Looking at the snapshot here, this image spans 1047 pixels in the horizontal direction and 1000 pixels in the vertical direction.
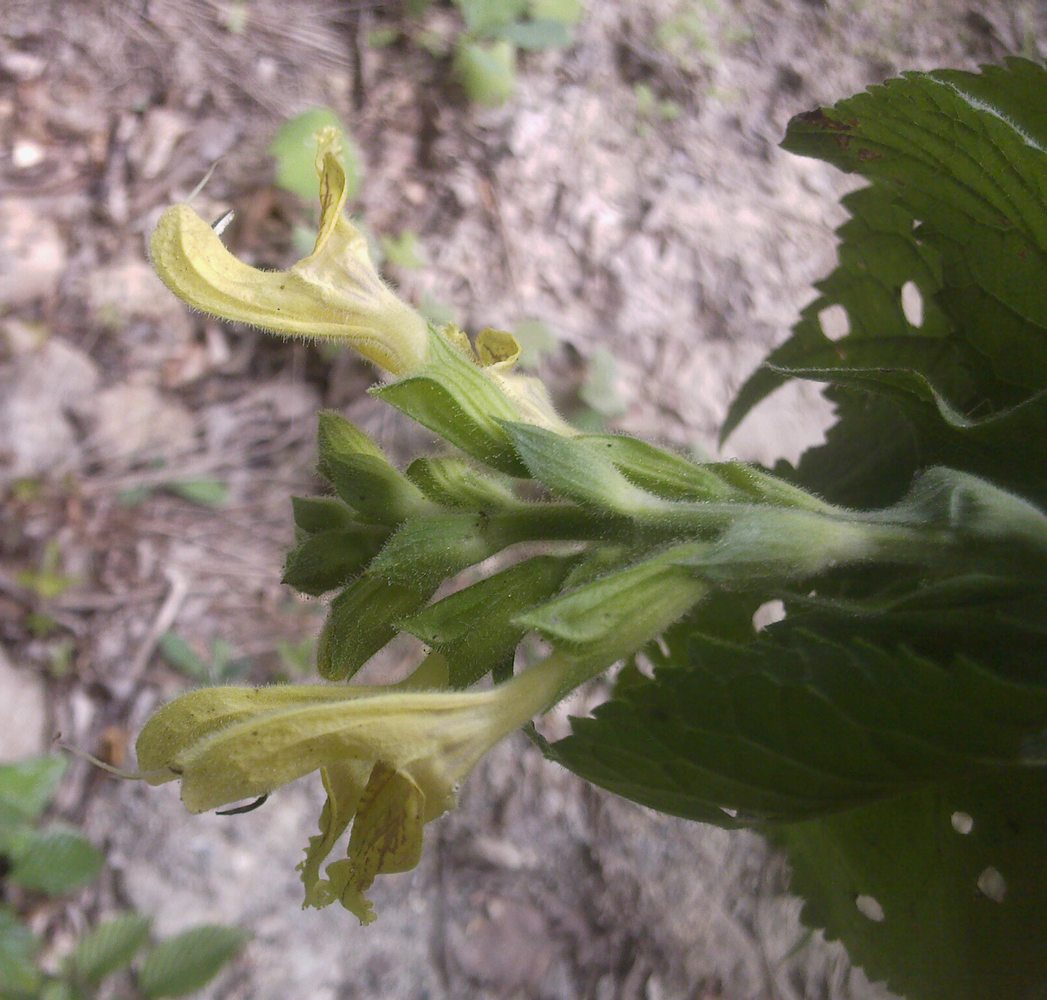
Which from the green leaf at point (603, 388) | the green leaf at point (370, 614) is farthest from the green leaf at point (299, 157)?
the green leaf at point (370, 614)

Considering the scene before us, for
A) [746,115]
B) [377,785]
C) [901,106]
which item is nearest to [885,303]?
[901,106]

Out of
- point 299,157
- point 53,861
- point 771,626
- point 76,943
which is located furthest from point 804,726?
point 299,157

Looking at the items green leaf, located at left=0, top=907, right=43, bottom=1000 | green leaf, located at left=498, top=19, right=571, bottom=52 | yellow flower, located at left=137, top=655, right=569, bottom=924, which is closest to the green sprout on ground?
green leaf, located at left=0, top=907, right=43, bottom=1000

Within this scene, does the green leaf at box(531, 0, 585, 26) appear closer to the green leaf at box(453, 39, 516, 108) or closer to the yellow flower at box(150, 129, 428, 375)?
the green leaf at box(453, 39, 516, 108)

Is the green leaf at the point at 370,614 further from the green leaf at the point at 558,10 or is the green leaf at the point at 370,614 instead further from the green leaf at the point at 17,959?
the green leaf at the point at 558,10

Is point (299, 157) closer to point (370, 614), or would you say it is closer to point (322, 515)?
point (322, 515)
